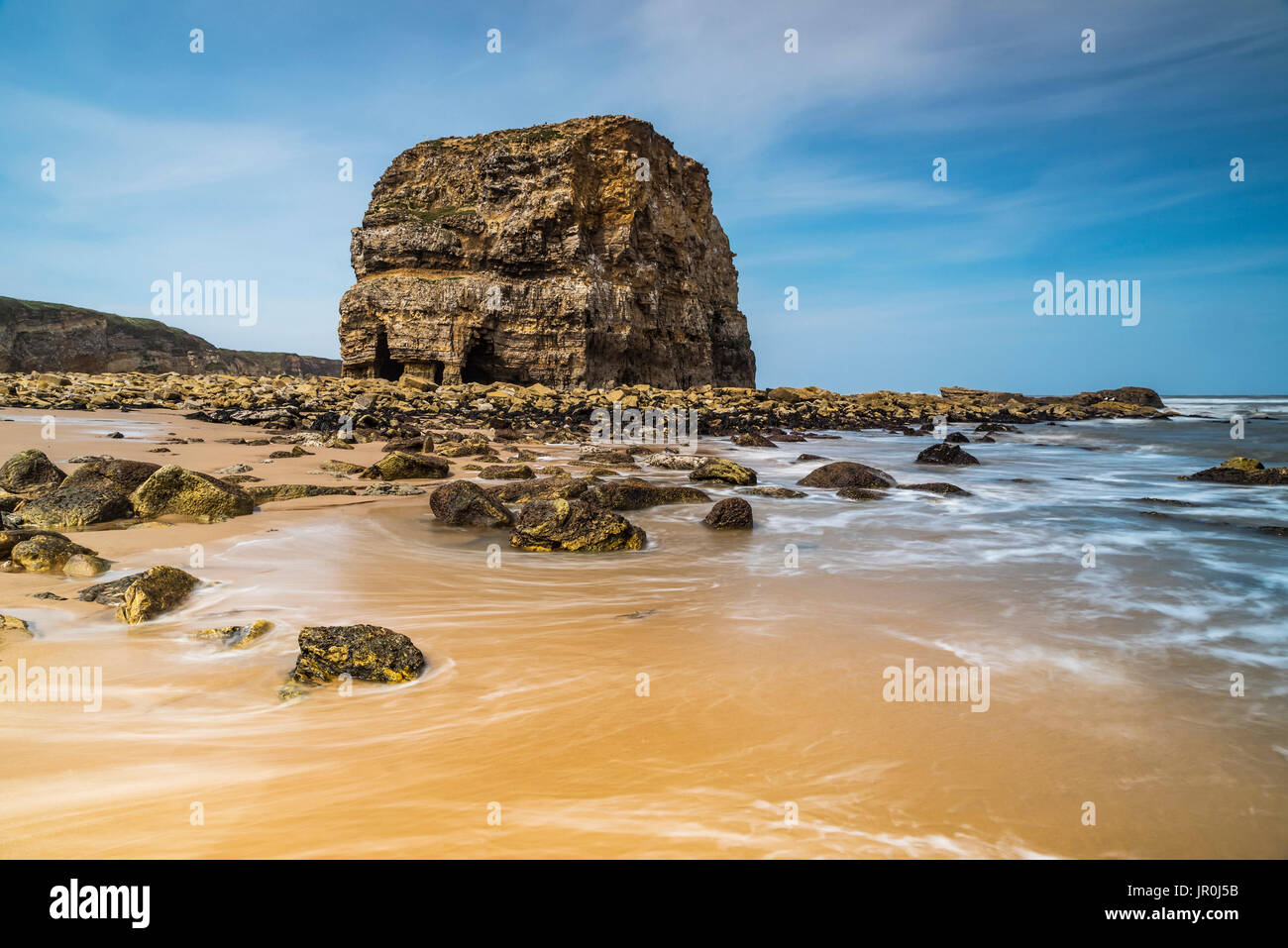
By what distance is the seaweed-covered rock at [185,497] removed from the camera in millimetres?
5285

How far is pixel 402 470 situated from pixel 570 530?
3.72m

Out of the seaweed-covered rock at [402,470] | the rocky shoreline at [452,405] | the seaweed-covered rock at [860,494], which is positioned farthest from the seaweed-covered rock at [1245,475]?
the seaweed-covered rock at [402,470]

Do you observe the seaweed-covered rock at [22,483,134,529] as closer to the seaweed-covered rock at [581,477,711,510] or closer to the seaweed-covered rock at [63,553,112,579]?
the seaweed-covered rock at [63,553,112,579]

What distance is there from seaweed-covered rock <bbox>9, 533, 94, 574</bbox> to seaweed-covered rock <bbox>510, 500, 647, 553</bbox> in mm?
2770

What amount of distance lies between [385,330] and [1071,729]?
29892mm

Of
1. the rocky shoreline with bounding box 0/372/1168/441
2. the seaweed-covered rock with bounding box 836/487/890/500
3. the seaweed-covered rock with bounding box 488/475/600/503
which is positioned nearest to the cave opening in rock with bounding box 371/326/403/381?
the rocky shoreline with bounding box 0/372/1168/441

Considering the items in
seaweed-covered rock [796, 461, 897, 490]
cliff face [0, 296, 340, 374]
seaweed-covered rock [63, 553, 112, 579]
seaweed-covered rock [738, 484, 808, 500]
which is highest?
cliff face [0, 296, 340, 374]

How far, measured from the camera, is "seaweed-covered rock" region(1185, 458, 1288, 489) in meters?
10.3

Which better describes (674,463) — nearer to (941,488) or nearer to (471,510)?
(941,488)

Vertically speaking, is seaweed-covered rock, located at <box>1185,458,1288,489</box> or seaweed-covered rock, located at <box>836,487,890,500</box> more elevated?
seaweed-covered rock, located at <box>1185,458,1288,489</box>

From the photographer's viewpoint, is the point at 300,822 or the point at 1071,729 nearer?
the point at 300,822
